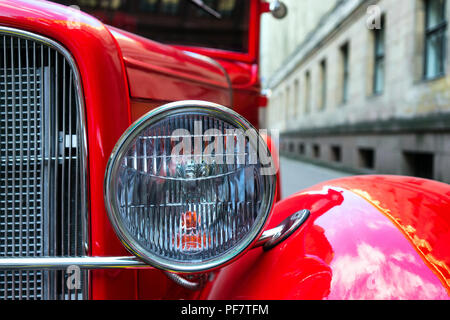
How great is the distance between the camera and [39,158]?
47.7 inches

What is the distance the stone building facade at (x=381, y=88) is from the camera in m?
7.50

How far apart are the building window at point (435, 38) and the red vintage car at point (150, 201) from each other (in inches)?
283

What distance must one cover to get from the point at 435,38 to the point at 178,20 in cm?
715

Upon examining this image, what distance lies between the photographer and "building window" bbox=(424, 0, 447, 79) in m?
7.50

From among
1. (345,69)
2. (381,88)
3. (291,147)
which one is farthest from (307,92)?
(381,88)

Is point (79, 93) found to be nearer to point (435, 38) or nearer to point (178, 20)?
point (178, 20)

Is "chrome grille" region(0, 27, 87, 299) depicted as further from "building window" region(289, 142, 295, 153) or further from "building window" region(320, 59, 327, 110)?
"building window" region(289, 142, 295, 153)

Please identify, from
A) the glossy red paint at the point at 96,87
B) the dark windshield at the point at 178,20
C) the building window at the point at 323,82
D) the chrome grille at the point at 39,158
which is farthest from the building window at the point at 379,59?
the chrome grille at the point at 39,158

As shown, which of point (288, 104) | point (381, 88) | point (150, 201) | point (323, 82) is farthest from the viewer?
point (288, 104)

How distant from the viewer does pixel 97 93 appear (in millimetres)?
1222

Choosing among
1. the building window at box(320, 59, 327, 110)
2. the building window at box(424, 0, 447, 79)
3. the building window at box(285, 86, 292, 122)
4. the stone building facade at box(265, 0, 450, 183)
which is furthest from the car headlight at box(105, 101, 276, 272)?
the building window at box(285, 86, 292, 122)

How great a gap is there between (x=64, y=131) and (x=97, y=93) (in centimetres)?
15

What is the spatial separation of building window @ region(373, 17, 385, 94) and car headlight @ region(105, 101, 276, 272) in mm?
9906
